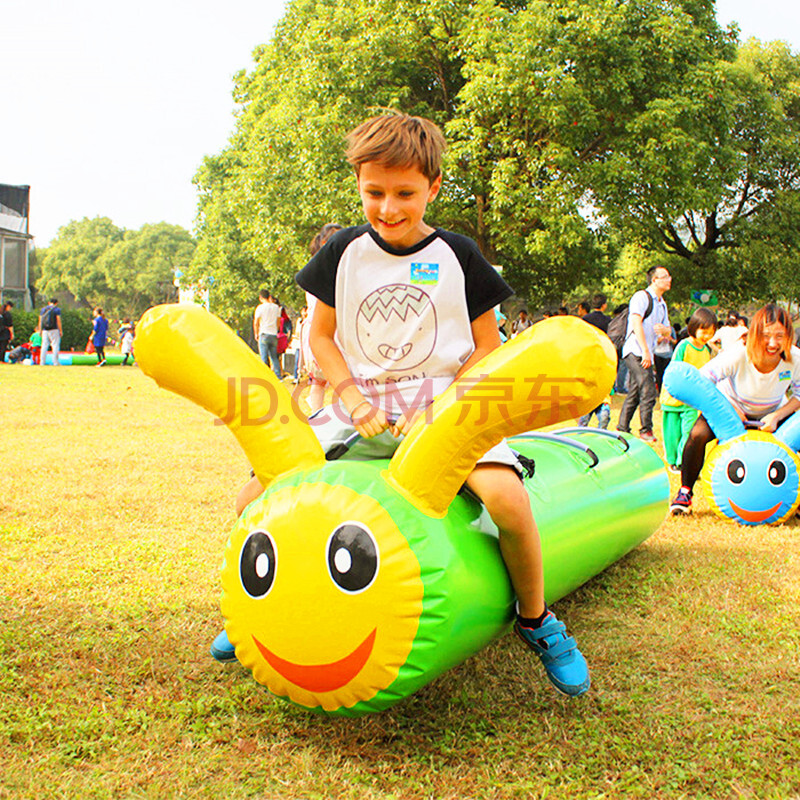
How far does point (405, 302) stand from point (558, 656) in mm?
1240

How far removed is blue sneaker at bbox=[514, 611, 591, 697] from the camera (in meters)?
2.45

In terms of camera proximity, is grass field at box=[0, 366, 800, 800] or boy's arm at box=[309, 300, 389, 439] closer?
grass field at box=[0, 366, 800, 800]

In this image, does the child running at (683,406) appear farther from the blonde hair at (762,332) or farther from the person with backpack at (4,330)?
the person with backpack at (4,330)

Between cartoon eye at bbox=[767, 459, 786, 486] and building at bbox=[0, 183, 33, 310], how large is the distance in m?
33.0

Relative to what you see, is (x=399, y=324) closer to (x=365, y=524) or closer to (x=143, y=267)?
(x=365, y=524)

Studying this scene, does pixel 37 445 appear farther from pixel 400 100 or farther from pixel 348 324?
pixel 400 100

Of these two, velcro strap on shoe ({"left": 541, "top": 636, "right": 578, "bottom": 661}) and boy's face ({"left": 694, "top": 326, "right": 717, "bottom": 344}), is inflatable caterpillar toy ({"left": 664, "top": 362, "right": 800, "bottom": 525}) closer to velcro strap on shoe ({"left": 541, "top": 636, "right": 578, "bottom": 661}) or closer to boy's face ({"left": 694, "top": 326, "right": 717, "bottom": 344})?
boy's face ({"left": 694, "top": 326, "right": 717, "bottom": 344})

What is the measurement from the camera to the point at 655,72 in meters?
14.1

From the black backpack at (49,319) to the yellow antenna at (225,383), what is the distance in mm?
18323

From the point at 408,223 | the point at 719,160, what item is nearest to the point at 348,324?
the point at 408,223

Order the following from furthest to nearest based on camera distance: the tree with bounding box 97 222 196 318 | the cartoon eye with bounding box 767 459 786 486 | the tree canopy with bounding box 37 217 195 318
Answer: the tree canopy with bounding box 37 217 195 318 < the tree with bounding box 97 222 196 318 < the cartoon eye with bounding box 767 459 786 486

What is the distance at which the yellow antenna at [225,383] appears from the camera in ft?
7.81

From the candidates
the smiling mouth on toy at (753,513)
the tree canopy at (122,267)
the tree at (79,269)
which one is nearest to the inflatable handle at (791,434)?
the smiling mouth on toy at (753,513)

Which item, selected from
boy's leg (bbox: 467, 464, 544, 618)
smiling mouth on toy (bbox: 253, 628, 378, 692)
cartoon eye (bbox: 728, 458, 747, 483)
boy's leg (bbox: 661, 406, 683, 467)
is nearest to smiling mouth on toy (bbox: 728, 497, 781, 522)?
cartoon eye (bbox: 728, 458, 747, 483)
